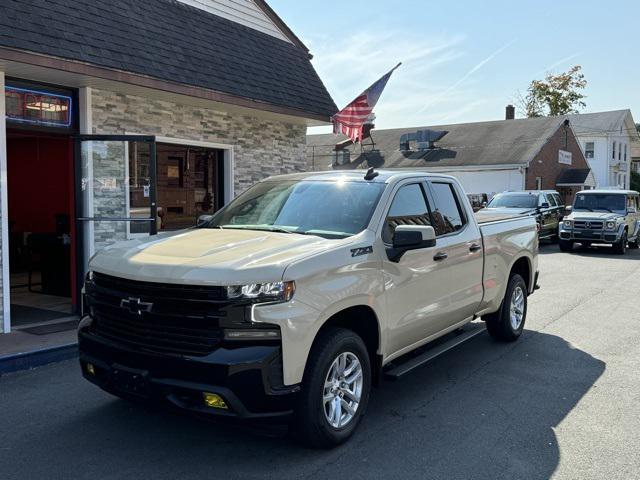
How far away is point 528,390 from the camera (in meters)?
5.38

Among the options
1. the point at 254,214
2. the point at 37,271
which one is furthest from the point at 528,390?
the point at 37,271

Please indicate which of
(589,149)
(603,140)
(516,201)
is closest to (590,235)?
(516,201)

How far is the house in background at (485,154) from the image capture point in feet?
99.8

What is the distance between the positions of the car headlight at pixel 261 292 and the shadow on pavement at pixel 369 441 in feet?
2.71

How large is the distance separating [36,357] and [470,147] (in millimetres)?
29599

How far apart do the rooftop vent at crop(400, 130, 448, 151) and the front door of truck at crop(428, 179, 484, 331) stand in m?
28.9

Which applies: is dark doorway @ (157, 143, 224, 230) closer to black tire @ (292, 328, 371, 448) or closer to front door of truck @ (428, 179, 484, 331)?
front door of truck @ (428, 179, 484, 331)

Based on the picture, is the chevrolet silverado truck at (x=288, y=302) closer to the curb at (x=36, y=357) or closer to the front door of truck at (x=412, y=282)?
the front door of truck at (x=412, y=282)

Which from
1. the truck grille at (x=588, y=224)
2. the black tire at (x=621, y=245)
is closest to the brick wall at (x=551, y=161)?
the black tire at (x=621, y=245)

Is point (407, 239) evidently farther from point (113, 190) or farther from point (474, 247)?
point (113, 190)

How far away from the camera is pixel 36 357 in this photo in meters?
6.17

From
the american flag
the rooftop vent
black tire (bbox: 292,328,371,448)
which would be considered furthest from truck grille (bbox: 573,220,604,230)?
the rooftop vent

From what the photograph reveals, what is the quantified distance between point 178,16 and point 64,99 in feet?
8.92

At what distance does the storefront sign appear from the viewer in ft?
113
